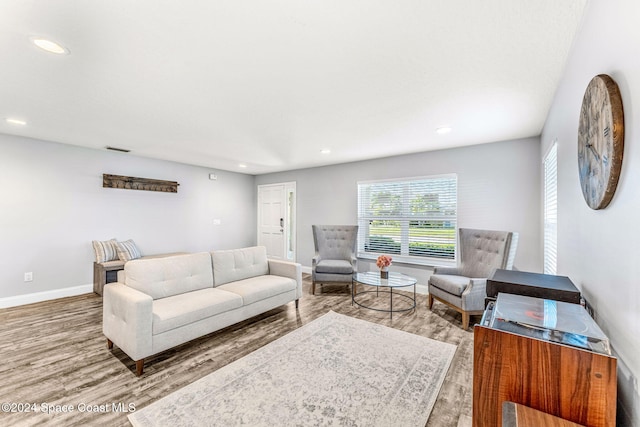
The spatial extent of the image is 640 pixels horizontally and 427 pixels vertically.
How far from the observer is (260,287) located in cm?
322

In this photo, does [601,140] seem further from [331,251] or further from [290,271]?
[331,251]

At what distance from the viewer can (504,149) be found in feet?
12.5

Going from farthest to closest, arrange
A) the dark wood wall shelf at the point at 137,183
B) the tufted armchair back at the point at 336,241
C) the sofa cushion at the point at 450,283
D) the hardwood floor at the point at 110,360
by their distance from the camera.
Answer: the tufted armchair back at the point at 336,241
the dark wood wall shelf at the point at 137,183
the sofa cushion at the point at 450,283
the hardwood floor at the point at 110,360

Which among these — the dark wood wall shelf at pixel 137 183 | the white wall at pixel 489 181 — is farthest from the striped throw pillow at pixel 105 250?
the white wall at pixel 489 181

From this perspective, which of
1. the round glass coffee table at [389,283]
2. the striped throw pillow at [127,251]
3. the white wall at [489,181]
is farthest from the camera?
the striped throw pillow at [127,251]

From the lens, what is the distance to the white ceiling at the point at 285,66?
1430mm

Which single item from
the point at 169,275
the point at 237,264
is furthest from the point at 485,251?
the point at 169,275

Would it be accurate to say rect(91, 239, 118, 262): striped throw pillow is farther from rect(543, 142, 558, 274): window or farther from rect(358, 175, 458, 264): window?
rect(543, 142, 558, 274): window

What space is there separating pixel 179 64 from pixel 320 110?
1287 mm

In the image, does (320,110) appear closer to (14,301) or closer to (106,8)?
(106,8)

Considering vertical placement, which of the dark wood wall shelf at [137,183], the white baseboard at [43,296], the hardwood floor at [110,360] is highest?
the dark wood wall shelf at [137,183]

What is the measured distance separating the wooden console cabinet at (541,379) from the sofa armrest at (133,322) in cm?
229

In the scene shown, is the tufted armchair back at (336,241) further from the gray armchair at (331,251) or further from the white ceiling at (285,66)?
the white ceiling at (285,66)

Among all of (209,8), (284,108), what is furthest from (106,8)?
(284,108)
